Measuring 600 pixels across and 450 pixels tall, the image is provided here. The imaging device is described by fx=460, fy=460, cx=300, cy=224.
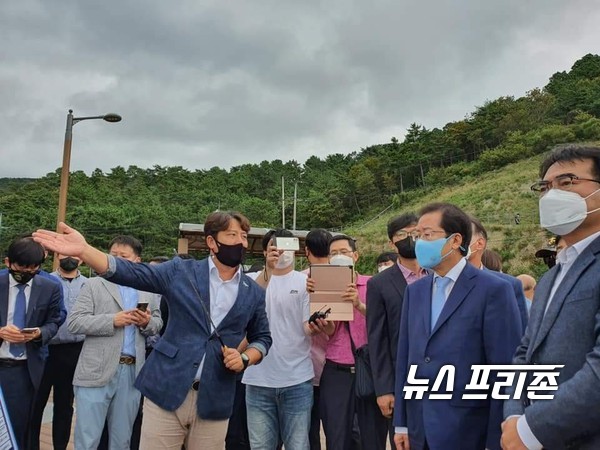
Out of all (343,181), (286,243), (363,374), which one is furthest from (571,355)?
(343,181)

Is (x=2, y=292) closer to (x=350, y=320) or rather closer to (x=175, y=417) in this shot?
(x=175, y=417)

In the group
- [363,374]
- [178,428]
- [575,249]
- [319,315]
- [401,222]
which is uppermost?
[401,222]

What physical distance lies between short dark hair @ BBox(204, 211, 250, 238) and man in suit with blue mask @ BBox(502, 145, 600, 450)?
1778 mm

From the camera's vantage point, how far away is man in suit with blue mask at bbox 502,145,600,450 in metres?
1.58

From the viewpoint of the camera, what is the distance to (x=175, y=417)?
2701 millimetres

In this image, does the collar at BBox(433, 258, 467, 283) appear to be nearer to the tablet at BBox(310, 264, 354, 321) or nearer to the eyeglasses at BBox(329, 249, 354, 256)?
the tablet at BBox(310, 264, 354, 321)

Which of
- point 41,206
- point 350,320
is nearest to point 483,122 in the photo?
point 41,206

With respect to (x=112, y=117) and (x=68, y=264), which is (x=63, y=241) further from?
(x=112, y=117)

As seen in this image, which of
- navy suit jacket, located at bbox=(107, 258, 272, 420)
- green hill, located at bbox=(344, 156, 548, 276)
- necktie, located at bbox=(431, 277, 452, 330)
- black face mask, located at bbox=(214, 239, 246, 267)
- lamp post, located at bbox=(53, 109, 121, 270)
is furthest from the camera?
green hill, located at bbox=(344, 156, 548, 276)

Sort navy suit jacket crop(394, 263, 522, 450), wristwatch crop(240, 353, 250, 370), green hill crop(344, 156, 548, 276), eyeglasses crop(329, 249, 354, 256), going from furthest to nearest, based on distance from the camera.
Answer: green hill crop(344, 156, 548, 276) < eyeglasses crop(329, 249, 354, 256) < wristwatch crop(240, 353, 250, 370) < navy suit jacket crop(394, 263, 522, 450)

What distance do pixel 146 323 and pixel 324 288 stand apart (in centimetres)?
157

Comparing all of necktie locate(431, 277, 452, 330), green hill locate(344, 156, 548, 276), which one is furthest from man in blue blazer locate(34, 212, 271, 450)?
green hill locate(344, 156, 548, 276)

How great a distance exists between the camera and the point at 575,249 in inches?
76.1

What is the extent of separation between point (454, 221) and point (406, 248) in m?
0.87
